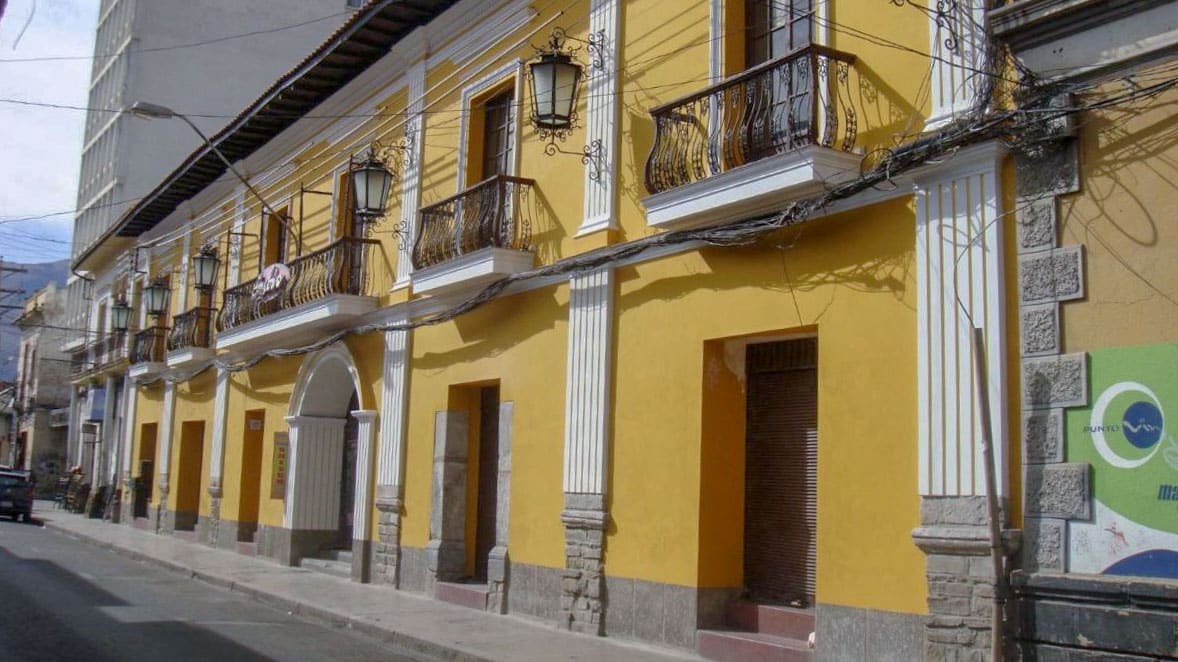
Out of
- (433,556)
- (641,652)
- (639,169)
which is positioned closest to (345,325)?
(433,556)

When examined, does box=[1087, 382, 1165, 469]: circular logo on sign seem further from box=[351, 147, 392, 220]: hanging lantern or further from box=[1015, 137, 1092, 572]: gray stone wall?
box=[351, 147, 392, 220]: hanging lantern

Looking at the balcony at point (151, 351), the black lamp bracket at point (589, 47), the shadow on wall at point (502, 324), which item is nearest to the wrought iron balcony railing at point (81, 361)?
the balcony at point (151, 351)

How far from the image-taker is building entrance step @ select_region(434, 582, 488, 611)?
12016 mm

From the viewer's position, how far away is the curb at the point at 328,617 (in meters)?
9.64

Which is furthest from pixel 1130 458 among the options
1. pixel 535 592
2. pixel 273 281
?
pixel 273 281

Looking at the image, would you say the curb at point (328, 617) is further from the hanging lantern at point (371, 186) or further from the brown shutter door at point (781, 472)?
the hanging lantern at point (371, 186)

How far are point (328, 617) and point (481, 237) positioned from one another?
14.0ft

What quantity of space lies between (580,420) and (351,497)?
25.3 feet

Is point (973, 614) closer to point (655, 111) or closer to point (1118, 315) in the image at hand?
point (1118, 315)

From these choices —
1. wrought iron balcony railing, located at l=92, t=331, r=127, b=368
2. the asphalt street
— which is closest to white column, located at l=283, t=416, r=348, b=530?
the asphalt street

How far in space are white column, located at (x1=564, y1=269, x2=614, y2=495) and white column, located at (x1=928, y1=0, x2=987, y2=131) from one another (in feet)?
12.8

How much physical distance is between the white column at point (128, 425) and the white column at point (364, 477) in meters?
13.9

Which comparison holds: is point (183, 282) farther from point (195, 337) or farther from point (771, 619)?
point (771, 619)

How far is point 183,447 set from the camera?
2328 cm
